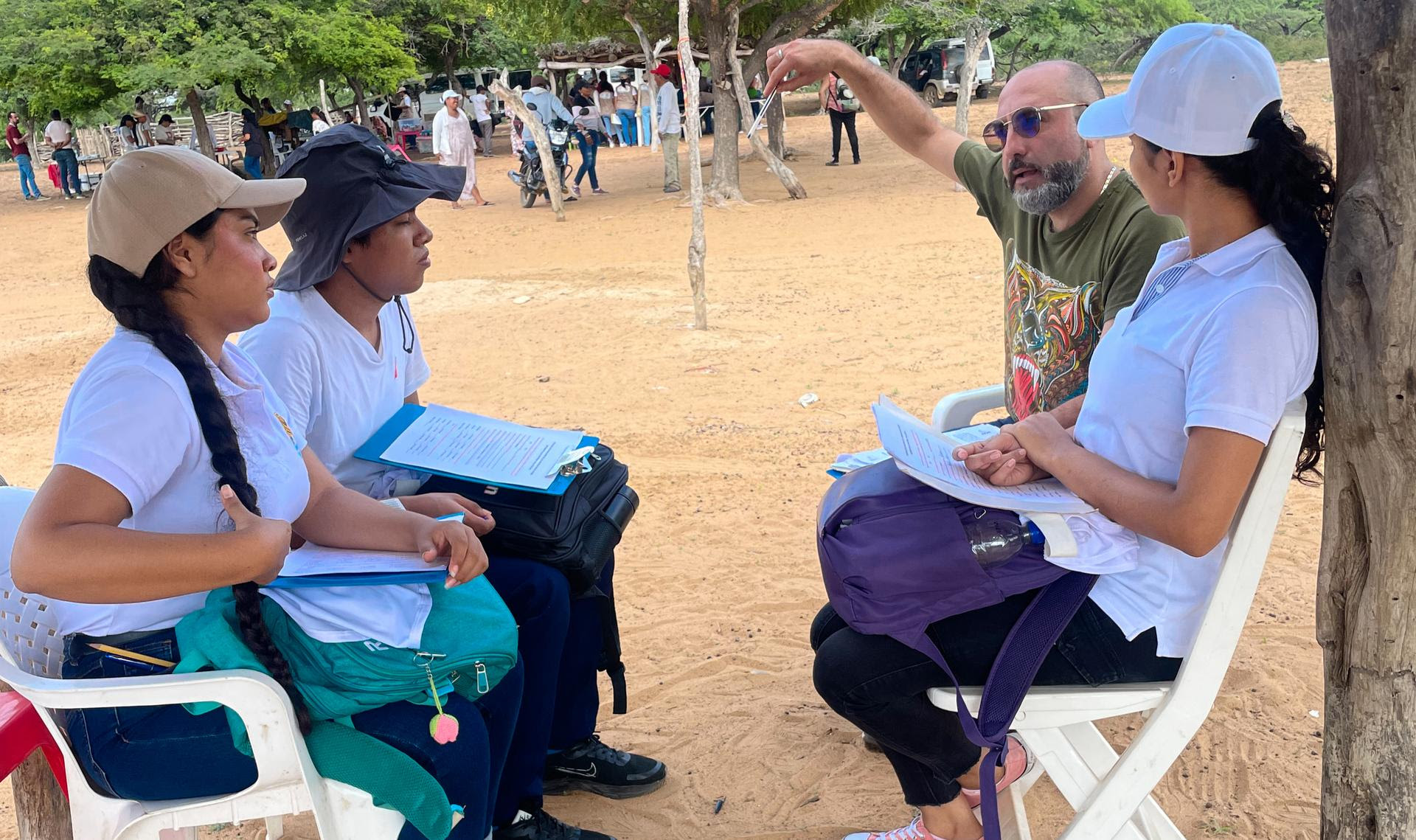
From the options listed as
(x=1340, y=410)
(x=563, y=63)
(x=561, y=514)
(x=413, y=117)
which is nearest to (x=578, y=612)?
(x=561, y=514)

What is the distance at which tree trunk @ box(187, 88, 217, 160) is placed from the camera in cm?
2353

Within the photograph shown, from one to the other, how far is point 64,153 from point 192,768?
25.9 m

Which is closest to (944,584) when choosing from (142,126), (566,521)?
(566,521)

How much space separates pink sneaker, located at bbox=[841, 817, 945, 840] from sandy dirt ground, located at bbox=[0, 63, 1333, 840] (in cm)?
15

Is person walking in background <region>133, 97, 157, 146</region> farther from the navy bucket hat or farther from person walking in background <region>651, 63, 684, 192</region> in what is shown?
the navy bucket hat

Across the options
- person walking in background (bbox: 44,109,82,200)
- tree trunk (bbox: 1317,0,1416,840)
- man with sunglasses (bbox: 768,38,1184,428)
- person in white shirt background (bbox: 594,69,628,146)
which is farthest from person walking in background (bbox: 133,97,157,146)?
tree trunk (bbox: 1317,0,1416,840)

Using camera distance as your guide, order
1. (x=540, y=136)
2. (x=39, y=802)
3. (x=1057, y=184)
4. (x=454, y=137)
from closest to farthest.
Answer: (x=39, y=802) < (x=1057, y=184) < (x=540, y=136) < (x=454, y=137)

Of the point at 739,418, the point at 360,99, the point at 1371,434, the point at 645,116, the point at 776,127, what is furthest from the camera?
the point at 360,99

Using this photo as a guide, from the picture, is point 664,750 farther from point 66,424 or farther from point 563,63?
point 563,63

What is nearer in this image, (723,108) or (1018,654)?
(1018,654)

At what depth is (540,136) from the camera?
632 inches

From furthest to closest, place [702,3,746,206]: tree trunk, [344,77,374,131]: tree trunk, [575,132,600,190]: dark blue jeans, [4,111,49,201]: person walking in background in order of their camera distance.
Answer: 1. [344,77,374,131]: tree trunk
2. [4,111,49,201]: person walking in background
3. [575,132,600,190]: dark blue jeans
4. [702,3,746,206]: tree trunk

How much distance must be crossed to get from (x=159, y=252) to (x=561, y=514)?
1.08 metres

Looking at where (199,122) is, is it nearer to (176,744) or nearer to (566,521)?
(566,521)
